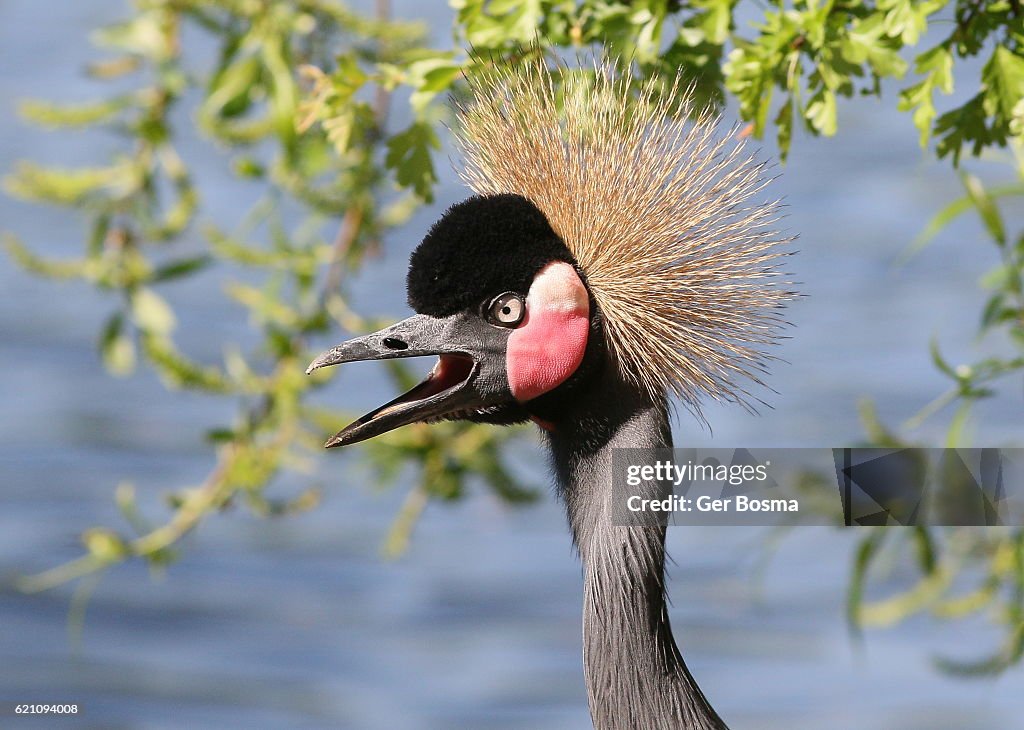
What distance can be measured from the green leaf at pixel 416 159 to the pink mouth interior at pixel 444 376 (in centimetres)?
26

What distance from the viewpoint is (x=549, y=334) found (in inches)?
75.4

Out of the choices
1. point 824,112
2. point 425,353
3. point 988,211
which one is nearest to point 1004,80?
point 824,112

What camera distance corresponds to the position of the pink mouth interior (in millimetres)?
2002

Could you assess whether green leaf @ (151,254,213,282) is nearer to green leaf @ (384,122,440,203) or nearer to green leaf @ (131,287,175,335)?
green leaf @ (131,287,175,335)

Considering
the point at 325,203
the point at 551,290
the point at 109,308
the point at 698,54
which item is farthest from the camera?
the point at 109,308

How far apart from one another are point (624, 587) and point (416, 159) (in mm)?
684

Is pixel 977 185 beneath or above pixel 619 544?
above

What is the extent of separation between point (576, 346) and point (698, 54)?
468mm

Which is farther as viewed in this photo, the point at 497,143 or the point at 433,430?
the point at 433,430

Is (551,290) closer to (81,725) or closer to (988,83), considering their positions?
(988,83)

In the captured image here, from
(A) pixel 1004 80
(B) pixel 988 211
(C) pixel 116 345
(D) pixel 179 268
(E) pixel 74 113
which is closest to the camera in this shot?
(A) pixel 1004 80

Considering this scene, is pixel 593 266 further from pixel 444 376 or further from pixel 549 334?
pixel 444 376

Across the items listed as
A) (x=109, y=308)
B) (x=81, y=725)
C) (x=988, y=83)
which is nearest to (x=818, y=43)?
(x=988, y=83)

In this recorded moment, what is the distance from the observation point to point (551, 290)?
1.93m
